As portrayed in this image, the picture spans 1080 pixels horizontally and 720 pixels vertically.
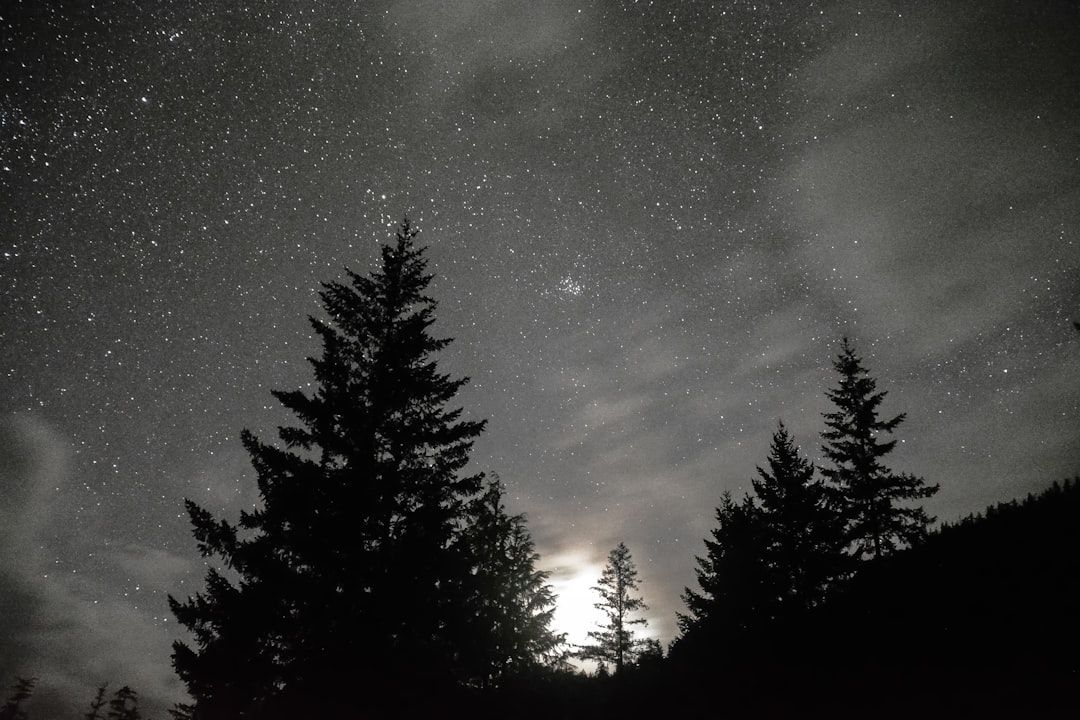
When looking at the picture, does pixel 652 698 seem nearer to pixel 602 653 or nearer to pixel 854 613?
pixel 854 613

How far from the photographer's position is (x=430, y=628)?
11539 millimetres

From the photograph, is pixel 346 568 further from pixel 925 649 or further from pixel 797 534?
pixel 797 534

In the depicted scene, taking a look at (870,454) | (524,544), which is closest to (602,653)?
(524,544)

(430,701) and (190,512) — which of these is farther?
(190,512)

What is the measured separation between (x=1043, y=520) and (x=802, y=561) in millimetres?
A: 9855

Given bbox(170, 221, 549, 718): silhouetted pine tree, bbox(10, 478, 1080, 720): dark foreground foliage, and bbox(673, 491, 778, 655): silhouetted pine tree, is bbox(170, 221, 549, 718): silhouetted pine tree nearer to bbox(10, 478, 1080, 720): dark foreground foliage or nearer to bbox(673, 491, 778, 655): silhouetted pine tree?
bbox(10, 478, 1080, 720): dark foreground foliage

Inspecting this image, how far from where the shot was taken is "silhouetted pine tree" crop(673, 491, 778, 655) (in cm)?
2064

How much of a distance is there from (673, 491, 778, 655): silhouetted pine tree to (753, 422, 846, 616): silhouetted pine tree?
464 millimetres

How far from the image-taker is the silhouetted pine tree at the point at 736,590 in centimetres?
2064

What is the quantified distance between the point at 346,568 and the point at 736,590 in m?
18.3

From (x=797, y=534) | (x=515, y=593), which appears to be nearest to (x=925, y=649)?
(x=797, y=534)

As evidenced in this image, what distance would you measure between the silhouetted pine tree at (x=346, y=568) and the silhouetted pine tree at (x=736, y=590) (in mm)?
11935

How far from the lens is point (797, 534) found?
21.4m

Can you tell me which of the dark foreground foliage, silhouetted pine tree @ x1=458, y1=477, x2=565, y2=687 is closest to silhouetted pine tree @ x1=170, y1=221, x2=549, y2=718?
the dark foreground foliage
